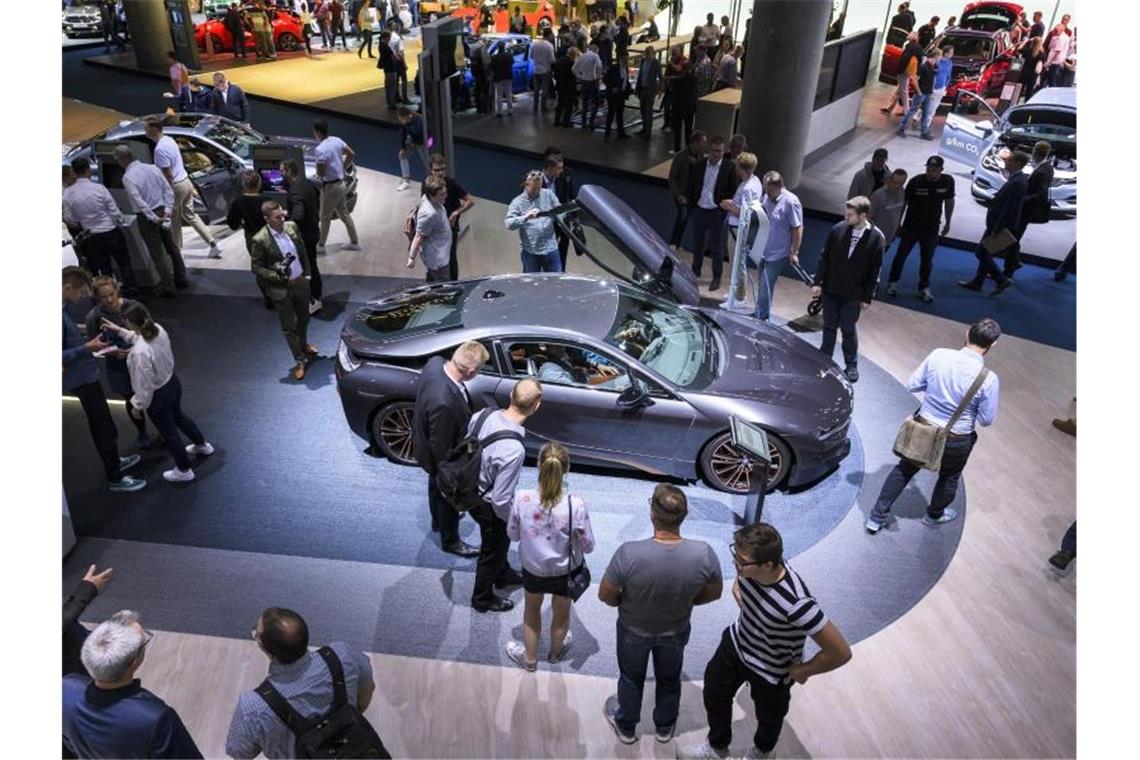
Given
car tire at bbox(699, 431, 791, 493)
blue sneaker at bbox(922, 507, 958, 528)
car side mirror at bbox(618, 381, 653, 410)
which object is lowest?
blue sneaker at bbox(922, 507, 958, 528)

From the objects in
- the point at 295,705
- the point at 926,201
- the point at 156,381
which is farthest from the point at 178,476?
the point at 926,201

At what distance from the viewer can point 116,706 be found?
2881 millimetres

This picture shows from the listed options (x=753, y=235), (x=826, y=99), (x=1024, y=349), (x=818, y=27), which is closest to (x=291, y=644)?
(x=753, y=235)

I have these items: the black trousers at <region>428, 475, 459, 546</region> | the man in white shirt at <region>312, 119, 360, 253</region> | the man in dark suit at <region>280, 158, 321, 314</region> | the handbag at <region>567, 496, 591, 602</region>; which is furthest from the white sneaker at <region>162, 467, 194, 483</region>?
the man in white shirt at <region>312, 119, 360, 253</region>

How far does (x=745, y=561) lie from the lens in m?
3.20

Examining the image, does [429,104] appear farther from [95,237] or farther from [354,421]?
[354,421]

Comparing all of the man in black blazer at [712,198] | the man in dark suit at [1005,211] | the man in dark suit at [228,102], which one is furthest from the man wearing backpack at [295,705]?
the man in dark suit at [228,102]

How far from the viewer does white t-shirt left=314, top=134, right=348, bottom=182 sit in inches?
368

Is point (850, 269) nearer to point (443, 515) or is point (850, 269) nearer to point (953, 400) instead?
point (953, 400)

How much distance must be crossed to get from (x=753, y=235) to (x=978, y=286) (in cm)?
347

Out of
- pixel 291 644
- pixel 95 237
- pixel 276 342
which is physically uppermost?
pixel 291 644

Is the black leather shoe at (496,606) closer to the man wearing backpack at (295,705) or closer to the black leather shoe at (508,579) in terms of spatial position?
the black leather shoe at (508,579)

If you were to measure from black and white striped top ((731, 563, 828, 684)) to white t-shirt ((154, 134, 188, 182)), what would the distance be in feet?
28.1

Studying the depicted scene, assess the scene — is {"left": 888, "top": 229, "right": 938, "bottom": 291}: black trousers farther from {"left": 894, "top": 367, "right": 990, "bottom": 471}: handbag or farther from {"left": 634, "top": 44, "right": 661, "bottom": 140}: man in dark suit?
{"left": 634, "top": 44, "right": 661, "bottom": 140}: man in dark suit
